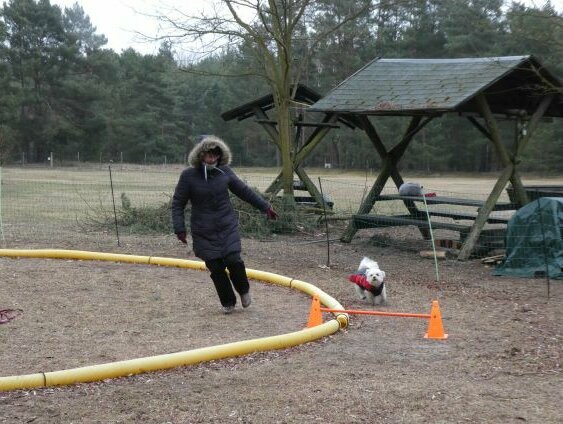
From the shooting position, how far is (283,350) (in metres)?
5.64

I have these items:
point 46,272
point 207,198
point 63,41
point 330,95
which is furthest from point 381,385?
point 63,41

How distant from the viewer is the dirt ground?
421 centimetres

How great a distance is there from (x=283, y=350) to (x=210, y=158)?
7.15ft

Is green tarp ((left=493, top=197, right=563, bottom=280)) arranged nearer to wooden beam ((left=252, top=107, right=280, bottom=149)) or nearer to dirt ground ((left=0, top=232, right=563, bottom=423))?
dirt ground ((left=0, top=232, right=563, bottom=423))

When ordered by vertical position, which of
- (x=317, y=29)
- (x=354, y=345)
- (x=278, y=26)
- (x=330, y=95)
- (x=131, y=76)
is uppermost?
(x=131, y=76)

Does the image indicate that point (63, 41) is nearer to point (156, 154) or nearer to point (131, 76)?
point (131, 76)

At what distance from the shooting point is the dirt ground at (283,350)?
4.21 metres

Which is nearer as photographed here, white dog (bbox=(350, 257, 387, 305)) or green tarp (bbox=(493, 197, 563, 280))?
white dog (bbox=(350, 257, 387, 305))

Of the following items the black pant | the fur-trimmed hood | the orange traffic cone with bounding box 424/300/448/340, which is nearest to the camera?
the orange traffic cone with bounding box 424/300/448/340

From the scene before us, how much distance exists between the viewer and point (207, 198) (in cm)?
683

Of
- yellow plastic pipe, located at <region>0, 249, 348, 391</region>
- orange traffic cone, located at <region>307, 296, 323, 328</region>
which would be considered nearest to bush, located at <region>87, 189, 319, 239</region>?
yellow plastic pipe, located at <region>0, 249, 348, 391</region>

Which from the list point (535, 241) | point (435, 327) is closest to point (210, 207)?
point (435, 327)

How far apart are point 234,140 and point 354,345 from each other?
205ft

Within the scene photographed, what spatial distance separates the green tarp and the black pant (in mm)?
4353
